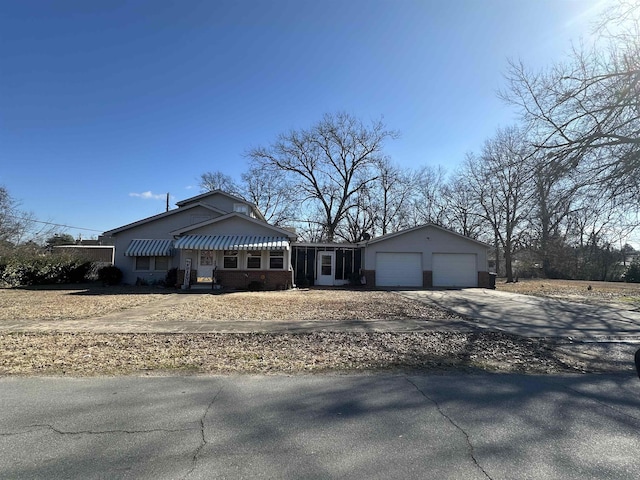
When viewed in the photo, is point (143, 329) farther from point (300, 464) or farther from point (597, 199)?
point (597, 199)

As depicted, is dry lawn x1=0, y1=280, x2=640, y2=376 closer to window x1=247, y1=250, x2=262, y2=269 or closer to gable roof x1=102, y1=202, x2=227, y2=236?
window x1=247, y1=250, x2=262, y2=269

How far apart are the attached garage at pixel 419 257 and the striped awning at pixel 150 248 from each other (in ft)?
38.9

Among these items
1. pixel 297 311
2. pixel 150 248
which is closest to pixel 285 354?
pixel 297 311

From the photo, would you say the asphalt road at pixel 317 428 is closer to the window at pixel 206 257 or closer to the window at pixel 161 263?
the window at pixel 206 257

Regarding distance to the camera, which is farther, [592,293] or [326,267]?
[326,267]

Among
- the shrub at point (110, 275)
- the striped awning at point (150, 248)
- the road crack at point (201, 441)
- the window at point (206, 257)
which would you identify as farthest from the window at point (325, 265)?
the road crack at point (201, 441)

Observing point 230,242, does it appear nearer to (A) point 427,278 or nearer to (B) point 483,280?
(A) point 427,278

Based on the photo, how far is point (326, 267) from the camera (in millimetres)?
24344

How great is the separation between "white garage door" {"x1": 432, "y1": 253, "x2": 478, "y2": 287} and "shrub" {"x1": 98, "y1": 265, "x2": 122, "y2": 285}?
62.2 feet

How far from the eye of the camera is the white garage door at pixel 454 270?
2344 centimetres

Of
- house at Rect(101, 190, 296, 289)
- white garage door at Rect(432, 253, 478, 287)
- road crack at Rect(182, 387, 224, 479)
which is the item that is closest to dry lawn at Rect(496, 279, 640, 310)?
white garage door at Rect(432, 253, 478, 287)

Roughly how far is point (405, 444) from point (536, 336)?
6626mm

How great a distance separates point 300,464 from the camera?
9.64 feet

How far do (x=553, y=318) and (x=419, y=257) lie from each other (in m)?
12.3
